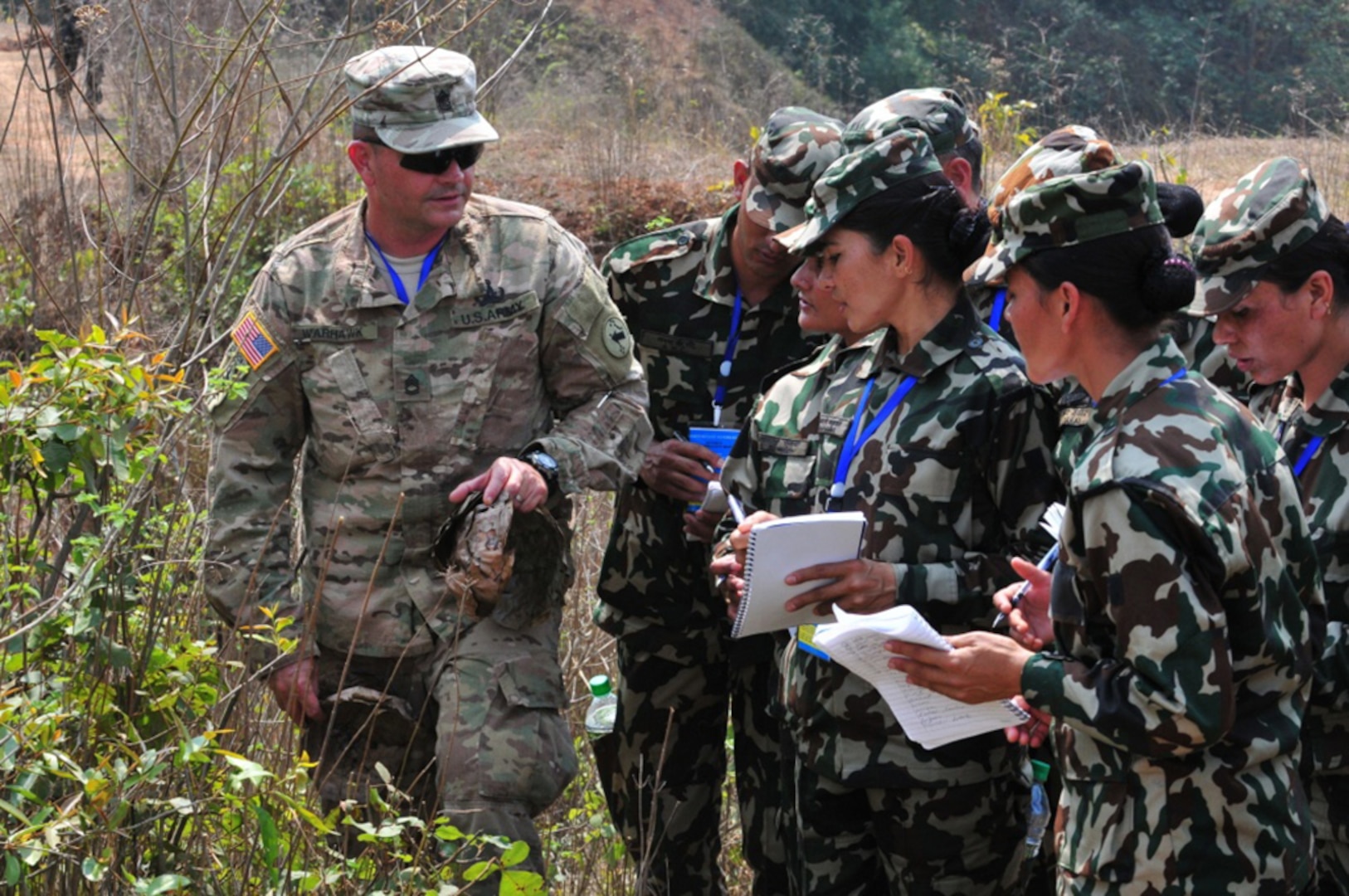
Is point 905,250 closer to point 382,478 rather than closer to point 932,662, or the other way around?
point 932,662

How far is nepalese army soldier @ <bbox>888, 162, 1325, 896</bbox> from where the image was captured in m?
2.39

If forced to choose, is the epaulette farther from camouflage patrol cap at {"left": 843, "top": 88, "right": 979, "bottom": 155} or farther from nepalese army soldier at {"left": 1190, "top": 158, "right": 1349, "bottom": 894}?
nepalese army soldier at {"left": 1190, "top": 158, "right": 1349, "bottom": 894}

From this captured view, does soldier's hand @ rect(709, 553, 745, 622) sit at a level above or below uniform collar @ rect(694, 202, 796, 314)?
below

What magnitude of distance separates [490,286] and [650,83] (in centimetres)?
1957

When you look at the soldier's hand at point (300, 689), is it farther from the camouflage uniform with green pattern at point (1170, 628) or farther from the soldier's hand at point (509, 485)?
the camouflage uniform with green pattern at point (1170, 628)

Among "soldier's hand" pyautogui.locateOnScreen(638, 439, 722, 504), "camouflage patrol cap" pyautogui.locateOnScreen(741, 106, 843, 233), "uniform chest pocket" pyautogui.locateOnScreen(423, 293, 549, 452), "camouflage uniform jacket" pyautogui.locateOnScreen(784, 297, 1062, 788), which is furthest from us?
"soldier's hand" pyautogui.locateOnScreen(638, 439, 722, 504)

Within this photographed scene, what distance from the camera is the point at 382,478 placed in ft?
13.5

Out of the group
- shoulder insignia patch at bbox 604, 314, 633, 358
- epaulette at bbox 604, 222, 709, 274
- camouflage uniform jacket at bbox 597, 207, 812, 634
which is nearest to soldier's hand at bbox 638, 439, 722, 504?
camouflage uniform jacket at bbox 597, 207, 812, 634

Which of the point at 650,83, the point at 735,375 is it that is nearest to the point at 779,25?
the point at 650,83

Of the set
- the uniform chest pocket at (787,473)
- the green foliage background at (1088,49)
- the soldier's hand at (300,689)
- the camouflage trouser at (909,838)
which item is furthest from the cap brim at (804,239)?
the green foliage background at (1088,49)

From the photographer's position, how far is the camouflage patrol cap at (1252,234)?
3.21 m

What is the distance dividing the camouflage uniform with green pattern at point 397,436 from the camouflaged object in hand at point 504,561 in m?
0.05

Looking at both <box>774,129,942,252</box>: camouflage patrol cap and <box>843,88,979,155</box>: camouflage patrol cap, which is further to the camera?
<box>843,88,979,155</box>: camouflage patrol cap

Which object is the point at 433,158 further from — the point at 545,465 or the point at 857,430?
the point at 857,430
